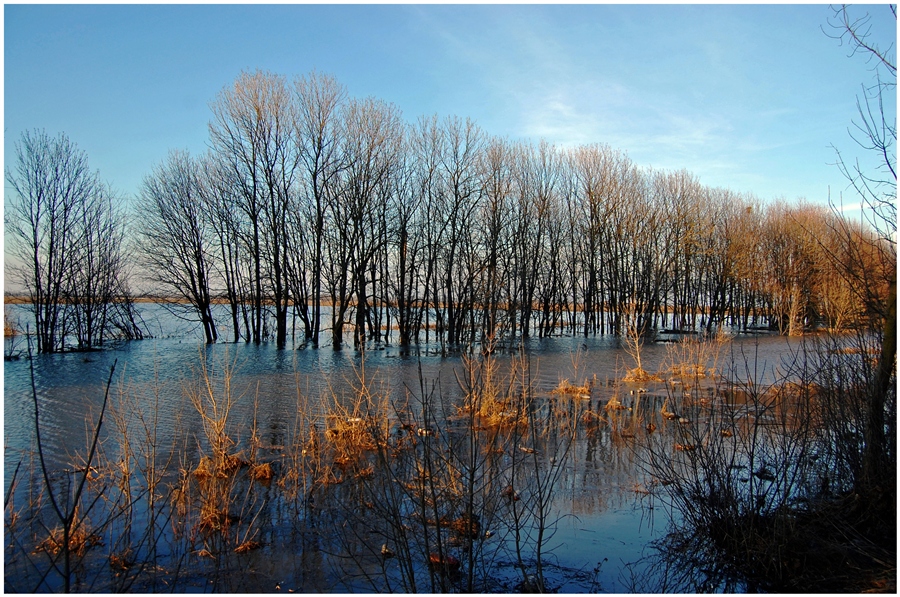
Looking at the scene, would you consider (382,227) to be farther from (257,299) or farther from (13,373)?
(13,373)

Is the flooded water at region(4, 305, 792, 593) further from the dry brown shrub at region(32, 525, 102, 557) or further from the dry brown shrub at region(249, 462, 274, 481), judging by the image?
the dry brown shrub at region(249, 462, 274, 481)

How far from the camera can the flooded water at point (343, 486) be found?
15.6 ft

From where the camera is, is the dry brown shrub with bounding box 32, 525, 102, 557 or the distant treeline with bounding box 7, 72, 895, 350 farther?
the distant treeline with bounding box 7, 72, 895, 350

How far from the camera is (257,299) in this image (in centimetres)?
2877

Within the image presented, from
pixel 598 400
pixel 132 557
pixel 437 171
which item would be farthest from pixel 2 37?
pixel 437 171

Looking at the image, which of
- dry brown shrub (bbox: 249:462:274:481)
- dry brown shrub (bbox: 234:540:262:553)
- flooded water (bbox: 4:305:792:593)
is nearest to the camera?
flooded water (bbox: 4:305:792:593)

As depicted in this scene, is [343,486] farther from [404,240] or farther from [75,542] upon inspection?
[404,240]

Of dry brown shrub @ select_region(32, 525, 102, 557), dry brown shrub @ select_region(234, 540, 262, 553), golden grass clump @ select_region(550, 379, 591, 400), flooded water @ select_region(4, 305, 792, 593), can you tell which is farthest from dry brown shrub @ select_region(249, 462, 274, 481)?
golden grass clump @ select_region(550, 379, 591, 400)

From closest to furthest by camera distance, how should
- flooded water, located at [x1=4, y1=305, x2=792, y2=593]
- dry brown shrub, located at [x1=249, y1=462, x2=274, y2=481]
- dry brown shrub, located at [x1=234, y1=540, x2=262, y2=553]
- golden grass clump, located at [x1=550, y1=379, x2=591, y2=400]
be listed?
flooded water, located at [x1=4, y1=305, x2=792, y2=593] → dry brown shrub, located at [x1=234, y1=540, x2=262, y2=553] → dry brown shrub, located at [x1=249, y1=462, x2=274, y2=481] → golden grass clump, located at [x1=550, y1=379, x2=591, y2=400]

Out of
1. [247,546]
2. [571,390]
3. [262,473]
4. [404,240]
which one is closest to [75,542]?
[247,546]

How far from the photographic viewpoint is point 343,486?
6.84 m

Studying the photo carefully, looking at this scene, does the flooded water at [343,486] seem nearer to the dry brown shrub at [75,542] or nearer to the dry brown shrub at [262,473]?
the dry brown shrub at [75,542]

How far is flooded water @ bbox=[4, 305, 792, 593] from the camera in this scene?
4.75 m

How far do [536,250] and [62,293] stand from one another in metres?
24.9
